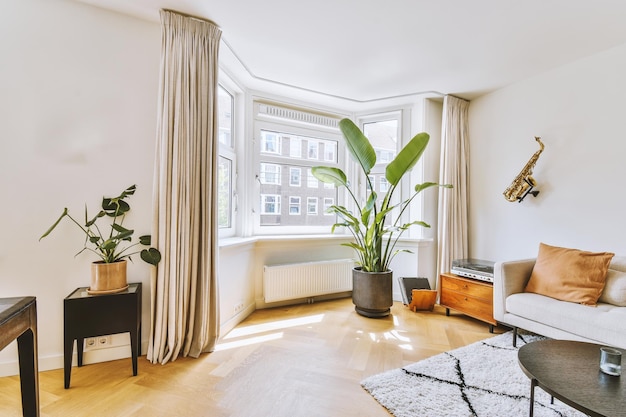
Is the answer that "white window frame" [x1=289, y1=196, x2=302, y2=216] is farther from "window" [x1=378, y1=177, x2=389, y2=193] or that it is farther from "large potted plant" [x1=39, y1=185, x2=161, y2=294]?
"large potted plant" [x1=39, y1=185, x2=161, y2=294]

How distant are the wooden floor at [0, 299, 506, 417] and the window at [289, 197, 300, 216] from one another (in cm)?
128

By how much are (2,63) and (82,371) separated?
2057 mm

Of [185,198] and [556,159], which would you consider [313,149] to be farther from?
[556,159]

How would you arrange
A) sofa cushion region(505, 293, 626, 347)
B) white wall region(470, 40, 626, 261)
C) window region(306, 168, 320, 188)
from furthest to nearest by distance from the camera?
1. window region(306, 168, 320, 188)
2. white wall region(470, 40, 626, 261)
3. sofa cushion region(505, 293, 626, 347)

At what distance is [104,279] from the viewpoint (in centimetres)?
180

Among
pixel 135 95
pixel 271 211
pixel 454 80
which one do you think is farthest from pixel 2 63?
pixel 454 80

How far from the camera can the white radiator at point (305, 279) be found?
119 inches

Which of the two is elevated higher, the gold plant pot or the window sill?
the window sill

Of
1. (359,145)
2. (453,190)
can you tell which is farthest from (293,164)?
(453,190)

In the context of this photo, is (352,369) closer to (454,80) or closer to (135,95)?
(135,95)

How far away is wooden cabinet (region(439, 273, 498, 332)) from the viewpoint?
2.62 meters

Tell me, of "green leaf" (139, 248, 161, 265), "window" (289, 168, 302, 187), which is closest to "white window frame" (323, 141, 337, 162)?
"window" (289, 168, 302, 187)

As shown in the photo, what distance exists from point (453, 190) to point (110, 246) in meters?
3.34

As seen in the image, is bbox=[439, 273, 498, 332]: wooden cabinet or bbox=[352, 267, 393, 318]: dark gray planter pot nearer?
bbox=[439, 273, 498, 332]: wooden cabinet
